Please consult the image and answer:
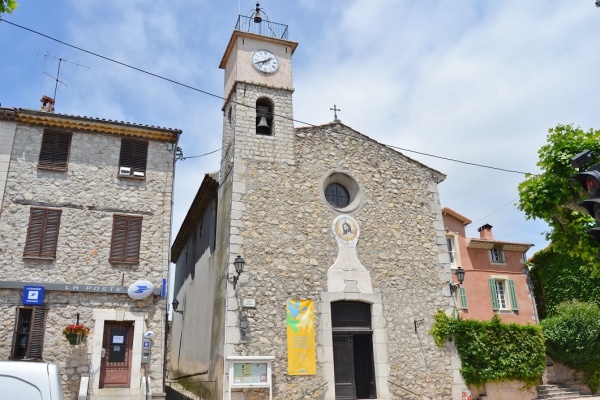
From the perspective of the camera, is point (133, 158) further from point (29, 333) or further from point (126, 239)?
point (29, 333)

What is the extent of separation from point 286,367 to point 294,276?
7.61ft

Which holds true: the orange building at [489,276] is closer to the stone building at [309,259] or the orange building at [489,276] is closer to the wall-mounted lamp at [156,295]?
the stone building at [309,259]

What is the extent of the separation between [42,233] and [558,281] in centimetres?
2125

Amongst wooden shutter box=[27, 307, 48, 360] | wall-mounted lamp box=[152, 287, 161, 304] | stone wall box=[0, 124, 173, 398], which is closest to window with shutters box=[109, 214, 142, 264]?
stone wall box=[0, 124, 173, 398]

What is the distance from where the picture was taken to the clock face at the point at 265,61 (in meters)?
15.6

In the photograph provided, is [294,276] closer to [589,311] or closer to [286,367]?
[286,367]

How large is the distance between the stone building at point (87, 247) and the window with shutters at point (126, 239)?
25 mm

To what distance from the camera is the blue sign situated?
38.7ft

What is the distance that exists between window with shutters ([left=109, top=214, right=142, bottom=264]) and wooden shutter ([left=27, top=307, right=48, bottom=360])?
1967 millimetres

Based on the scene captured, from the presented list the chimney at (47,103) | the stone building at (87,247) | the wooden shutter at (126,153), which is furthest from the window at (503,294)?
the chimney at (47,103)

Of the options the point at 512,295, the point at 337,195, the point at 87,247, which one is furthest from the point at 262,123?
the point at 512,295

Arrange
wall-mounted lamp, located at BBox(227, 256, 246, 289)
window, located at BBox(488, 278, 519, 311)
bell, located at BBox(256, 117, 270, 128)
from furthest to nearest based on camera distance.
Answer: window, located at BBox(488, 278, 519, 311)
bell, located at BBox(256, 117, 270, 128)
wall-mounted lamp, located at BBox(227, 256, 246, 289)

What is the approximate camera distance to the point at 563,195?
10.8m

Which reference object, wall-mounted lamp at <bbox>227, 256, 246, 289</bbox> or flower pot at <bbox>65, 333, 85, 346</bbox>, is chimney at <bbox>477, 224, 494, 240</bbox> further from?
flower pot at <bbox>65, 333, 85, 346</bbox>
